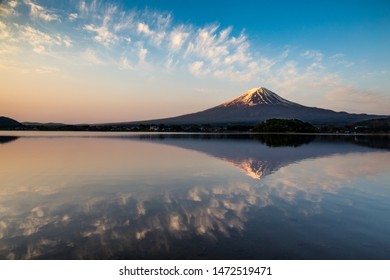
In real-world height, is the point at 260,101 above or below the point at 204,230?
above

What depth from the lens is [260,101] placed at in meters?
158

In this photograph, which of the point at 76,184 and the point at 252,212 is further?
the point at 76,184

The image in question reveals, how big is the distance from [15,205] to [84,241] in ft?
9.02

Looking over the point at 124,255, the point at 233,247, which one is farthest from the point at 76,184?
the point at 233,247

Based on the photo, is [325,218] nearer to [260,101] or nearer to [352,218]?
[352,218]

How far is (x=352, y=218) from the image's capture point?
5.51 m

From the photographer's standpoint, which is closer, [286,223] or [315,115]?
[286,223]

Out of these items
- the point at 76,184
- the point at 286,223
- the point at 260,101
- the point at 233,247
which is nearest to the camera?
the point at 233,247

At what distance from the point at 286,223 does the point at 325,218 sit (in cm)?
83

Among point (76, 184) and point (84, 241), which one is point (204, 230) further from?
point (76, 184)
